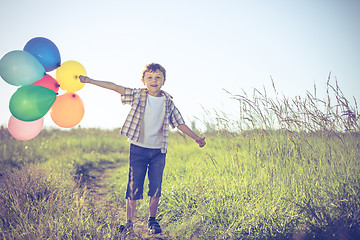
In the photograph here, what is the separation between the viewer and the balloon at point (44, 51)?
9.73ft

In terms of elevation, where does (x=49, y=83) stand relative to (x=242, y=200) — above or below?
above

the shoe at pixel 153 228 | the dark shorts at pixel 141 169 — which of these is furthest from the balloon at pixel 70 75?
the shoe at pixel 153 228

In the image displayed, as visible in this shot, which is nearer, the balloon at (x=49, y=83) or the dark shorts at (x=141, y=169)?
the dark shorts at (x=141, y=169)

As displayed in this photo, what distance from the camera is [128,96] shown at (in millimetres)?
2777

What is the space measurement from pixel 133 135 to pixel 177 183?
47.2 inches

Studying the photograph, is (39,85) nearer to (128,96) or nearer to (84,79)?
(84,79)

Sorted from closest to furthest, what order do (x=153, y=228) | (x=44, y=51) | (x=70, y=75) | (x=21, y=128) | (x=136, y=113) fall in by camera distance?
(x=153, y=228) < (x=136, y=113) < (x=70, y=75) < (x=44, y=51) < (x=21, y=128)

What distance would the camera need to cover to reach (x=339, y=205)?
237cm

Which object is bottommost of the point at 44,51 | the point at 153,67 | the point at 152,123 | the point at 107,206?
the point at 107,206

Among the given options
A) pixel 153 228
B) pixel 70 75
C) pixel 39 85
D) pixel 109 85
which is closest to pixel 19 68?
pixel 39 85

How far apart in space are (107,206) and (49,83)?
159 cm

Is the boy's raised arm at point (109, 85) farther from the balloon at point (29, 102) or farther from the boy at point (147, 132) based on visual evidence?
the balloon at point (29, 102)

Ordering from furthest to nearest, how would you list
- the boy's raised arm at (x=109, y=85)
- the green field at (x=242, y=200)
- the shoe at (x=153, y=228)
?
the boy's raised arm at (x=109, y=85) → the shoe at (x=153, y=228) → the green field at (x=242, y=200)

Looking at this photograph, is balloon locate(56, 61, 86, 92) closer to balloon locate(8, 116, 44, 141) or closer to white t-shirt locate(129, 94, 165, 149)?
balloon locate(8, 116, 44, 141)
